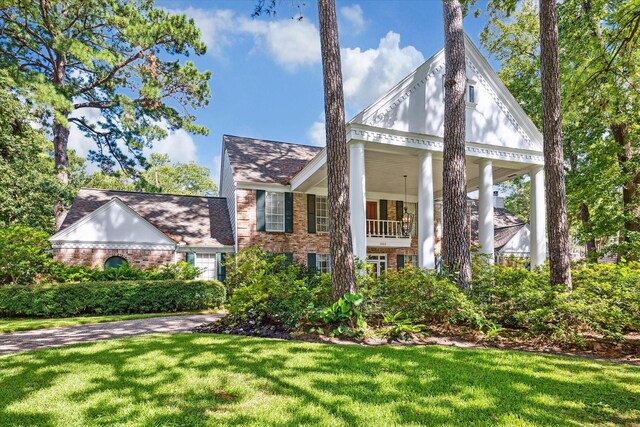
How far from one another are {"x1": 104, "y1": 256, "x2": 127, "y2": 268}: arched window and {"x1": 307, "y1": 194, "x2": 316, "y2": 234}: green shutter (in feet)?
23.6

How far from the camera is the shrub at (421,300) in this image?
19.6 feet

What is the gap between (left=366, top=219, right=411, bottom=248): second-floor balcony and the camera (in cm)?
1495

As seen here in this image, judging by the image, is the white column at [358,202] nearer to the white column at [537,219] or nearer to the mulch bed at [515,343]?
the mulch bed at [515,343]

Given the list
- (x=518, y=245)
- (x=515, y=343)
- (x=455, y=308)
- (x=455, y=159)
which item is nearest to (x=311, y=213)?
(x=455, y=159)

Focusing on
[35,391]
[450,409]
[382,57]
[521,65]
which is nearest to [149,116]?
[382,57]

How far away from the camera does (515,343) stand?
17.4 feet

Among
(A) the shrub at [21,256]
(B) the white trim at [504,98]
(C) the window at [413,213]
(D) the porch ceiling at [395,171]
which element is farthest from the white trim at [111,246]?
(B) the white trim at [504,98]

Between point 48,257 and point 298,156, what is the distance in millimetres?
10689

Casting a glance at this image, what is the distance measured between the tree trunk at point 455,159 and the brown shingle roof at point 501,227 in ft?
38.1

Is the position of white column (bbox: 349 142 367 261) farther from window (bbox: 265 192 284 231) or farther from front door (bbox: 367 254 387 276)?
front door (bbox: 367 254 387 276)

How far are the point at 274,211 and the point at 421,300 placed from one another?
28.8ft

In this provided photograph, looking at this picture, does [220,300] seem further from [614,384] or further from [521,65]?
[521,65]

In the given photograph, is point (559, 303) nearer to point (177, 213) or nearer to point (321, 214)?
point (321, 214)

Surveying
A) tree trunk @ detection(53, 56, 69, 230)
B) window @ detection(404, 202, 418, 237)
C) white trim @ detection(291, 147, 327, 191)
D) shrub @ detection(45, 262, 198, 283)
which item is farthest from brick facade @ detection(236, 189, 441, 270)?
tree trunk @ detection(53, 56, 69, 230)
